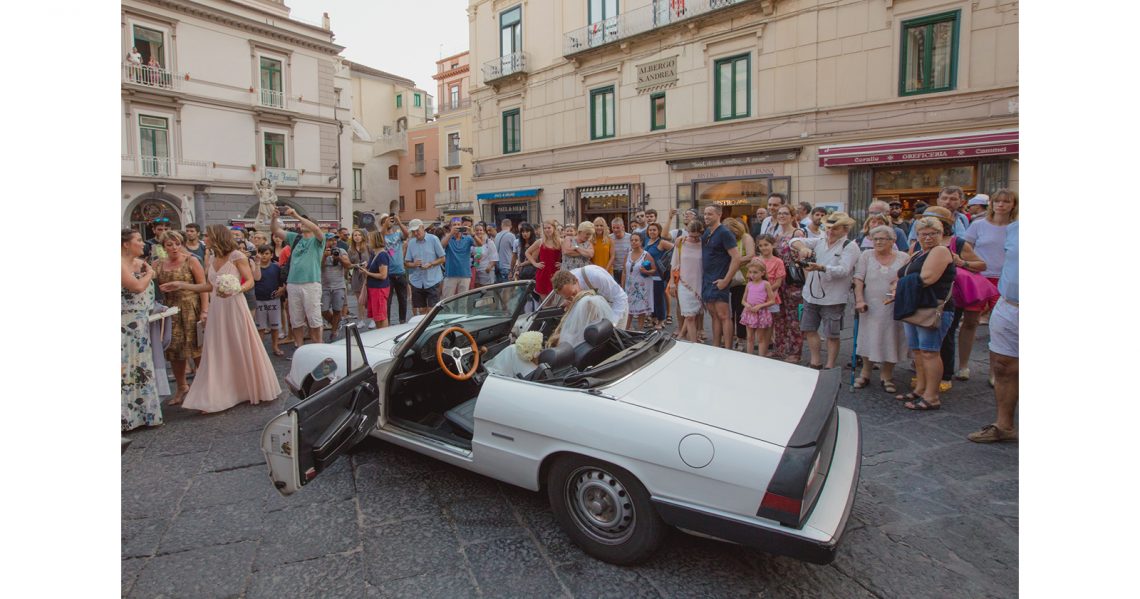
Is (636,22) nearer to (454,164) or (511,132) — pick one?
(511,132)

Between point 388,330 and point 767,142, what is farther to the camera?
point 767,142

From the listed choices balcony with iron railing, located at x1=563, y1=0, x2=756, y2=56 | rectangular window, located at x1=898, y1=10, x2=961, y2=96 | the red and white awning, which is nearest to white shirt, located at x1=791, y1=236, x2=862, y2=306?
the red and white awning

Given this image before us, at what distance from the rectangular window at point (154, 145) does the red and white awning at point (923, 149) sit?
2409 centimetres

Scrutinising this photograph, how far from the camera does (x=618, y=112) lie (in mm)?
17859

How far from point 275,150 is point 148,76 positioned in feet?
17.3

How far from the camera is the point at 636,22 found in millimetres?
17141

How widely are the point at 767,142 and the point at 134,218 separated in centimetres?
2374

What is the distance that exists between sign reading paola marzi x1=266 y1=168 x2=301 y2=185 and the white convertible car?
2545cm

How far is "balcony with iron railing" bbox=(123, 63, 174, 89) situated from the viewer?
21.2 m

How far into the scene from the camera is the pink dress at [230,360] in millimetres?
4984

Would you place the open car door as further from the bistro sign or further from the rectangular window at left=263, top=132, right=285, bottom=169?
the rectangular window at left=263, top=132, right=285, bottom=169

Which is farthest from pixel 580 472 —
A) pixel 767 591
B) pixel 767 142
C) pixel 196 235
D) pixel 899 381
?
pixel 767 142

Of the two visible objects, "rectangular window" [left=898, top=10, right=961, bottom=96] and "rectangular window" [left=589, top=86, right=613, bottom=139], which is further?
"rectangular window" [left=589, top=86, right=613, bottom=139]

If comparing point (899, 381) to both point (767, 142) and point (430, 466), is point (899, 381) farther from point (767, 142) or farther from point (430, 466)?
point (767, 142)
